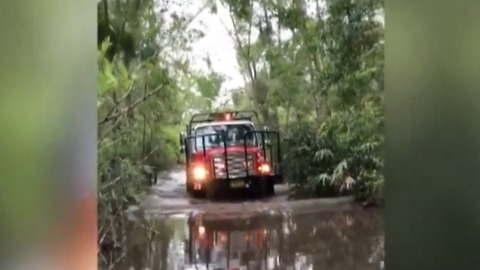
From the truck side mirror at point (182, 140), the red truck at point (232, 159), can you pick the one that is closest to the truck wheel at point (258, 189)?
the red truck at point (232, 159)

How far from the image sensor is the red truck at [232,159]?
1689 millimetres

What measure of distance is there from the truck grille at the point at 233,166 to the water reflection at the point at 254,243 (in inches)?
5.7

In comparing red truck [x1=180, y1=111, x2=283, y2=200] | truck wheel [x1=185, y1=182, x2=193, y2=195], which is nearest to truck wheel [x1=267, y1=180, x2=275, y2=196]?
red truck [x1=180, y1=111, x2=283, y2=200]

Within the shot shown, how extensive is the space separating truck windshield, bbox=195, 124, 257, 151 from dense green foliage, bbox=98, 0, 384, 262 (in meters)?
0.07

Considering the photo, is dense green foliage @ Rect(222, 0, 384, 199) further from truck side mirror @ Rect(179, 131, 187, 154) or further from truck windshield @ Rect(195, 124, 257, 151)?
truck side mirror @ Rect(179, 131, 187, 154)

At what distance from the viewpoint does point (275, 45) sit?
1721 mm

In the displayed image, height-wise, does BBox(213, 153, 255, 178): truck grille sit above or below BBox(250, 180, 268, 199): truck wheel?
above

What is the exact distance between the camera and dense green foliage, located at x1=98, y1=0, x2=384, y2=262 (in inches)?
65.0
